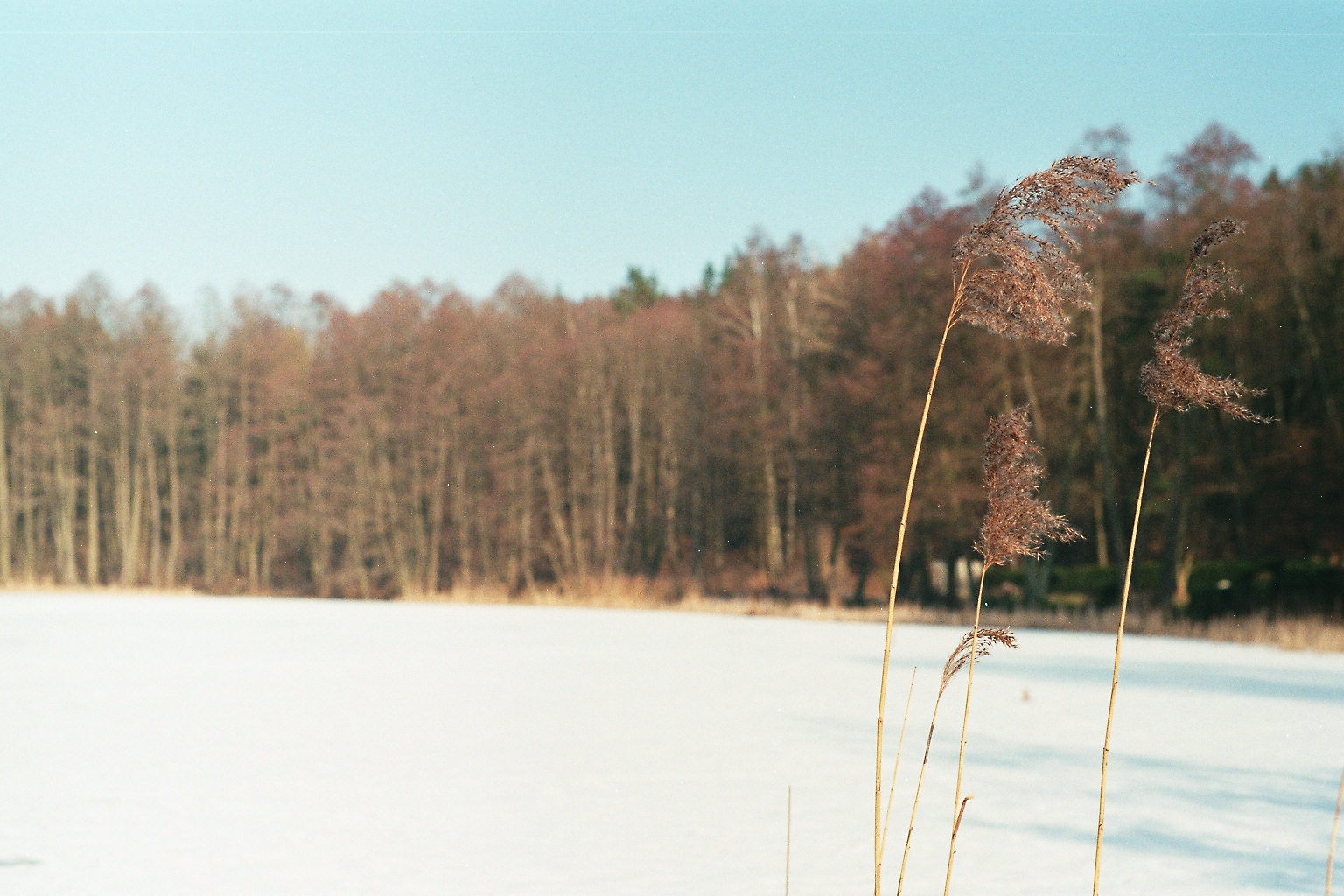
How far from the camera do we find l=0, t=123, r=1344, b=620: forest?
85.4ft

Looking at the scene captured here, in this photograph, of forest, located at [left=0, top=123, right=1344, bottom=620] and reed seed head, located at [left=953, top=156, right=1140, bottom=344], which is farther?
forest, located at [left=0, top=123, right=1344, bottom=620]

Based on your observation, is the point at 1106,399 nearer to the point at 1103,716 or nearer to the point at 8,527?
the point at 1103,716

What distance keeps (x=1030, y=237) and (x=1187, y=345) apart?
0.35 meters

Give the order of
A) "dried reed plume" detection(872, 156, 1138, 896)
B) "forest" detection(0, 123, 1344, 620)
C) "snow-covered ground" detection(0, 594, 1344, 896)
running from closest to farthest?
"dried reed plume" detection(872, 156, 1138, 896) < "snow-covered ground" detection(0, 594, 1344, 896) < "forest" detection(0, 123, 1344, 620)

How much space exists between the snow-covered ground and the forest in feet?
40.3

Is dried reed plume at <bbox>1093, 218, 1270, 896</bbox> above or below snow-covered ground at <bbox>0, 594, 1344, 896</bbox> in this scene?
above

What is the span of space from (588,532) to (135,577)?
1550cm

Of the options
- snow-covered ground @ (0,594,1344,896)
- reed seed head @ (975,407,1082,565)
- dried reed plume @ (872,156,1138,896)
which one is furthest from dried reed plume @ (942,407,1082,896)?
snow-covered ground @ (0,594,1344,896)

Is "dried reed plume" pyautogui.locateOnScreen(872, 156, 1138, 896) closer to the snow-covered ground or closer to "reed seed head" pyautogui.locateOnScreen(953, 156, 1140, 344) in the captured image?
"reed seed head" pyautogui.locateOnScreen(953, 156, 1140, 344)

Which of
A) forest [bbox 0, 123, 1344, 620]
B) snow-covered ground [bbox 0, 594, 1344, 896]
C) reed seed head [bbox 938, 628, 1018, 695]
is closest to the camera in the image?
reed seed head [bbox 938, 628, 1018, 695]

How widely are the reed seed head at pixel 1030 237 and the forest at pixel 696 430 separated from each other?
72.7 feet

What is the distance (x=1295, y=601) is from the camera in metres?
22.3

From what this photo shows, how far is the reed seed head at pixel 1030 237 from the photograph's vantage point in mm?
2436

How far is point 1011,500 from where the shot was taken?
2461 millimetres
